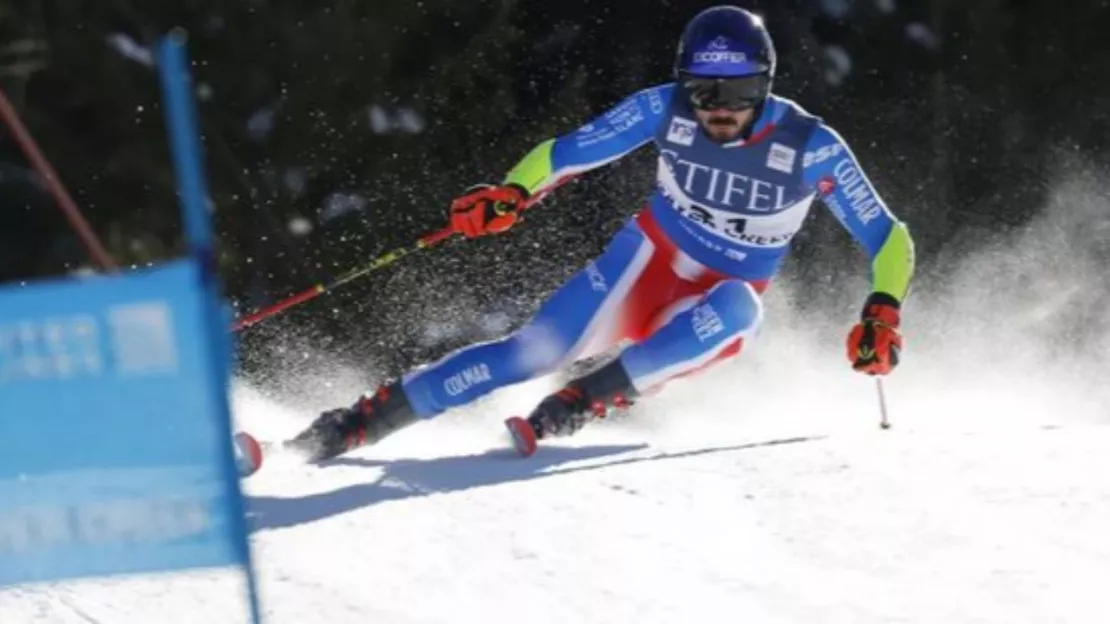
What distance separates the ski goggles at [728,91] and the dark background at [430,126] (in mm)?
6586

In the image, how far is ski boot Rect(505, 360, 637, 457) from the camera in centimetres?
510

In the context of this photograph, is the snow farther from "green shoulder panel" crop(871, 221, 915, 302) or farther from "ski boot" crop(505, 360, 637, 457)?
"green shoulder panel" crop(871, 221, 915, 302)

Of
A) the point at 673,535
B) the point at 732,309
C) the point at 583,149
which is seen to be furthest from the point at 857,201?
the point at 673,535

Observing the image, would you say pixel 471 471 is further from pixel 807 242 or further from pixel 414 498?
pixel 807 242

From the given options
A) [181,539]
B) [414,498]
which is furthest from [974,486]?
[181,539]

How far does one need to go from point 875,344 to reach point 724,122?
87cm

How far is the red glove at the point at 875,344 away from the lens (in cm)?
517

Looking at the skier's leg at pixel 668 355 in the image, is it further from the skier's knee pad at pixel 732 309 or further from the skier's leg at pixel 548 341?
the skier's leg at pixel 548 341

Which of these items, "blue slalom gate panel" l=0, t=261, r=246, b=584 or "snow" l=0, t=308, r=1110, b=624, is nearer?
"blue slalom gate panel" l=0, t=261, r=246, b=584

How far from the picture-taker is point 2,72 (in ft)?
39.1

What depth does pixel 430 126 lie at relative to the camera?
12305mm

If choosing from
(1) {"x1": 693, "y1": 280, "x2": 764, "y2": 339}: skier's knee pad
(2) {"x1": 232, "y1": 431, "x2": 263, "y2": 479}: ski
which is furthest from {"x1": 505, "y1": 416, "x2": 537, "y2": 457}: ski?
(2) {"x1": 232, "y1": 431, "x2": 263, "y2": 479}: ski

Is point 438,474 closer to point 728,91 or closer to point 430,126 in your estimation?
point 728,91

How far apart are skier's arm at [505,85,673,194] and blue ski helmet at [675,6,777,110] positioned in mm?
379
